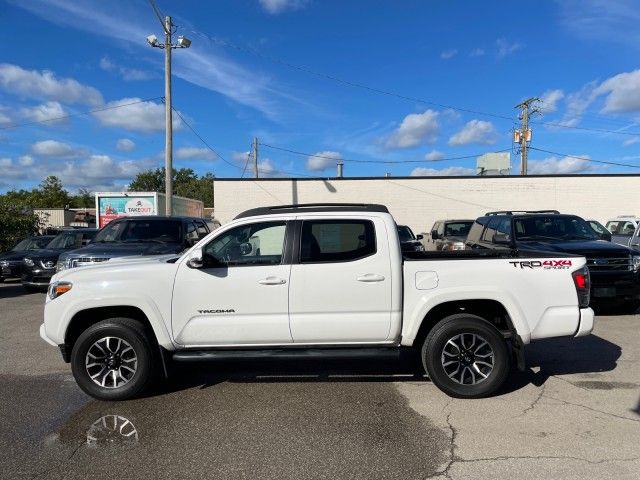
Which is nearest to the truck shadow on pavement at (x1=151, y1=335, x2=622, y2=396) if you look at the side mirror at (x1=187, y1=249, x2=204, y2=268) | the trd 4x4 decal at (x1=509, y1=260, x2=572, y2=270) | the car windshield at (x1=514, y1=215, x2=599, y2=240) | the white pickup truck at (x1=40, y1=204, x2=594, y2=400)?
the white pickup truck at (x1=40, y1=204, x2=594, y2=400)

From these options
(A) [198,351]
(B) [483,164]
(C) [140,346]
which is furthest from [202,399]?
(B) [483,164]

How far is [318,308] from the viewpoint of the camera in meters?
5.01

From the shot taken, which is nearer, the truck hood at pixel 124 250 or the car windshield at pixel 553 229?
the truck hood at pixel 124 250

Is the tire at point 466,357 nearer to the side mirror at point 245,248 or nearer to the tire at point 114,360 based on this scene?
the side mirror at point 245,248

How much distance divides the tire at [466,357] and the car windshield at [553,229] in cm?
545

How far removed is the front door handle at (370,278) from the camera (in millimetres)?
4980

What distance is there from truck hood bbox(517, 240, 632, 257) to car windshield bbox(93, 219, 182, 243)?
6581mm

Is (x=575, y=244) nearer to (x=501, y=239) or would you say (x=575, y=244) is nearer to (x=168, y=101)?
(x=501, y=239)

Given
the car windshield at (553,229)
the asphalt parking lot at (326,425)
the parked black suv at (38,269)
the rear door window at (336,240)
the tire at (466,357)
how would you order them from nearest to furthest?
the asphalt parking lot at (326,425) < the tire at (466,357) < the rear door window at (336,240) < the car windshield at (553,229) < the parked black suv at (38,269)

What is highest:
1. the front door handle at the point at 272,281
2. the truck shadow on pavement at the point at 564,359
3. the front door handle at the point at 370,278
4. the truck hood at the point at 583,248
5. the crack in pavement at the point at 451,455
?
the truck hood at the point at 583,248

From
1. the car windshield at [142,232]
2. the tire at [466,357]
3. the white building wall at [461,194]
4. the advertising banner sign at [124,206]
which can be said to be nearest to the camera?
Result: the tire at [466,357]

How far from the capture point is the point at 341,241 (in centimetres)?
517

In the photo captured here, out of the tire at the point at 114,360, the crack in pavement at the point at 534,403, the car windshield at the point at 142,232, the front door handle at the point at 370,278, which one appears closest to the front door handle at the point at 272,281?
the front door handle at the point at 370,278

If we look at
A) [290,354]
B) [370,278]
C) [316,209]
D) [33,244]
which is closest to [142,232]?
[316,209]
